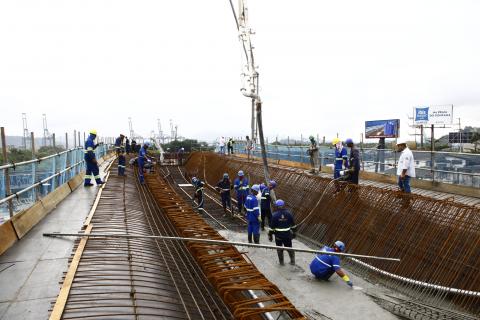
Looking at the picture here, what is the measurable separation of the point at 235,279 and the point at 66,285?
255 centimetres

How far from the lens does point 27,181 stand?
7.77 meters

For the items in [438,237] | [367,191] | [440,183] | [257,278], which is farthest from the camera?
[440,183]

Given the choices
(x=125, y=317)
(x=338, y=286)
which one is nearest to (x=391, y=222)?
(x=338, y=286)

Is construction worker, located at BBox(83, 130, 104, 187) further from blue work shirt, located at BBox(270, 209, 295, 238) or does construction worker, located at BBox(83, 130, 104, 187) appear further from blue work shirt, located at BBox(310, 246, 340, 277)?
blue work shirt, located at BBox(310, 246, 340, 277)

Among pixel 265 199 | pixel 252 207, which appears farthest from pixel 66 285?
pixel 265 199

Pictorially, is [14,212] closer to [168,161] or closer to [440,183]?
[440,183]

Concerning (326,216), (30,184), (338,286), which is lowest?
(338,286)

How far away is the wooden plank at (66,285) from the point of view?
3.84 metres

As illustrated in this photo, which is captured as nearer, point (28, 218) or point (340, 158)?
point (28, 218)

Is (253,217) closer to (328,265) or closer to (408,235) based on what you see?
(328,265)

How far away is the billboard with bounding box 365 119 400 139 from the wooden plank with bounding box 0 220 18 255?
1768 cm

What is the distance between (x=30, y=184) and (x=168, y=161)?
2270 cm

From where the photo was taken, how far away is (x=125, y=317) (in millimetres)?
3943

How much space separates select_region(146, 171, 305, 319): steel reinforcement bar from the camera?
4.92 m
